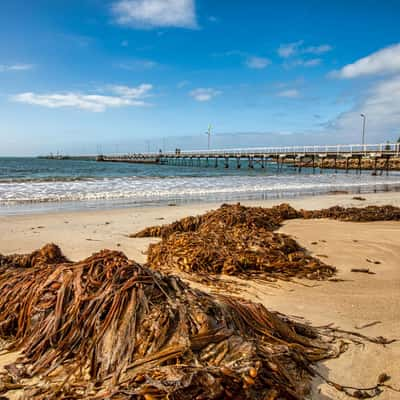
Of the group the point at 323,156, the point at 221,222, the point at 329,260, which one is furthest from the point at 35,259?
the point at 323,156

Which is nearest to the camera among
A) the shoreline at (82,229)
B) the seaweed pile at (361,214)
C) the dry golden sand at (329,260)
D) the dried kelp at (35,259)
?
the dry golden sand at (329,260)

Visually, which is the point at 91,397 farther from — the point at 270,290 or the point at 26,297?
the point at 270,290

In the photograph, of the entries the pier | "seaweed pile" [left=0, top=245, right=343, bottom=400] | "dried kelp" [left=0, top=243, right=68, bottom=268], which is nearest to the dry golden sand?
"seaweed pile" [left=0, top=245, right=343, bottom=400]

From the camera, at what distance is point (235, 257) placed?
431cm

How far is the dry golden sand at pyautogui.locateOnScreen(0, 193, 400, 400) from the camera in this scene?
2.38 meters

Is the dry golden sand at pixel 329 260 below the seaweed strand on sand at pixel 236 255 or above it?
below

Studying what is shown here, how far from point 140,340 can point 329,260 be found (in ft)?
12.0

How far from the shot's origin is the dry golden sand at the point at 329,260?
2.38m

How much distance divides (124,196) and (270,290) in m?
11.8

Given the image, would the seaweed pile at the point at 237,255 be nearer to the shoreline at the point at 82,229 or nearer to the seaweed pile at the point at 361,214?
the shoreline at the point at 82,229

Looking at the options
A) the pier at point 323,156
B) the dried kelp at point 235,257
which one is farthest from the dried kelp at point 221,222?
the pier at point 323,156

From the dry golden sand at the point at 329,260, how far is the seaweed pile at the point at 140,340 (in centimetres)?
26

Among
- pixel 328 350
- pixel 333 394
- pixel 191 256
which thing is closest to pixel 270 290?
pixel 191 256

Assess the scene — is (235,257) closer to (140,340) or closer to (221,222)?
(221,222)
